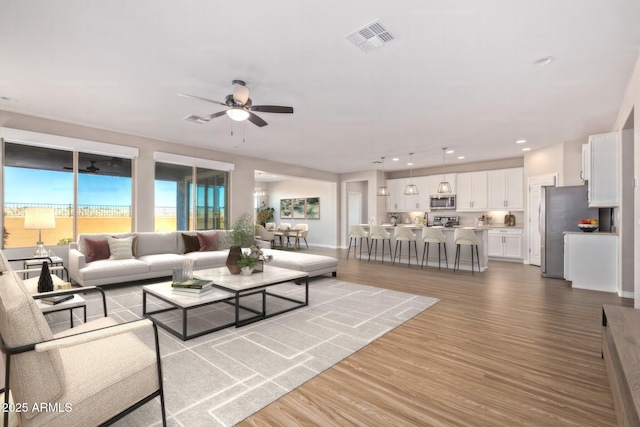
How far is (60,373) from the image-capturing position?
128 centimetres

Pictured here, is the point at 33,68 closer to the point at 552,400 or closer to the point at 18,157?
the point at 18,157

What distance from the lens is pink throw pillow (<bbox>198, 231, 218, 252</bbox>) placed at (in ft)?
20.0

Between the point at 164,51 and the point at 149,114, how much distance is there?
2.15m

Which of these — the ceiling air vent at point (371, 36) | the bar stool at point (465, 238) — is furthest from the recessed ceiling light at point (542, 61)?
the bar stool at point (465, 238)

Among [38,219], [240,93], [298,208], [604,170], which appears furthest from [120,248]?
[604,170]

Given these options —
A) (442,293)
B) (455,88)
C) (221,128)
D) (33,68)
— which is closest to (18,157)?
(33,68)

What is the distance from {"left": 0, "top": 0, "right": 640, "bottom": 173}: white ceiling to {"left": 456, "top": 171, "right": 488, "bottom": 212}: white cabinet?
311 centimetres

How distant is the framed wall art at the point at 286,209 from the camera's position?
12.4 meters

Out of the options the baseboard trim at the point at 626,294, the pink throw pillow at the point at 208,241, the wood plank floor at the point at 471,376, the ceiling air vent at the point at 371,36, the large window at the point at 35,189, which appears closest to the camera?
the wood plank floor at the point at 471,376

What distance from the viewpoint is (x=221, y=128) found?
532cm

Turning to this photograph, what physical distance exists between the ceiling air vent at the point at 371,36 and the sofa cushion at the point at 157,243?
4.93 meters

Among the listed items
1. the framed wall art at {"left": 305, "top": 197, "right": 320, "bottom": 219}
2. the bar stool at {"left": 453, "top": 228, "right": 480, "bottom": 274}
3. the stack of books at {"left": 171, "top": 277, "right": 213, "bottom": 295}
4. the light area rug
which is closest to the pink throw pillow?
the light area rug

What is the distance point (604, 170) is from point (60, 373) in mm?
6348

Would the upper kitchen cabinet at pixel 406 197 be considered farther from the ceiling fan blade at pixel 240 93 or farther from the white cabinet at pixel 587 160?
the ceiling fan blade at pixel 240 93
